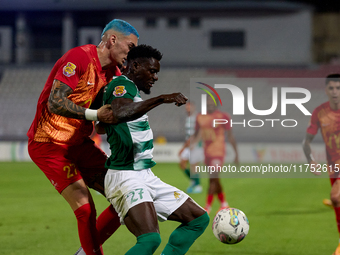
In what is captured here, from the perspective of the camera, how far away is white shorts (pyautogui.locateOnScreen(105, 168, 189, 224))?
11.1ft

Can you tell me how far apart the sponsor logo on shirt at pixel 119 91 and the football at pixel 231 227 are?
1744 millimetres

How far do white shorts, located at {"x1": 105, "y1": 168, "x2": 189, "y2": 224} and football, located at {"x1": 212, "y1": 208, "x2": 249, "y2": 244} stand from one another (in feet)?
2.74

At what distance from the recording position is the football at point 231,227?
4.30m

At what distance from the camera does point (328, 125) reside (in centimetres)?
Result: 562

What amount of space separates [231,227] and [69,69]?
2.03 m

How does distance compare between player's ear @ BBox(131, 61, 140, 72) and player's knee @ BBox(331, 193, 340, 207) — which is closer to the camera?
player's ear @ BBox(131, 61, 140, 72)

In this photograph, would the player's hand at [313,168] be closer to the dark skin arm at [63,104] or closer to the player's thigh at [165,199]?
the player's thigh at [165,199]

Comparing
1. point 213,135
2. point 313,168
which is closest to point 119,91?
point 313,168

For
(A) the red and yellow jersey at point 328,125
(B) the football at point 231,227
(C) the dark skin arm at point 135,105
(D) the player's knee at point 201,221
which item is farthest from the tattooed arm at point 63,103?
(A) the red and yellow jersey at point 328,125

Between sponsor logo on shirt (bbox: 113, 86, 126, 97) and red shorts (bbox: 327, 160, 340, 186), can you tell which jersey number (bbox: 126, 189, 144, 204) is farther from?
red shorts (bbox: 327, 160, 340, 186)

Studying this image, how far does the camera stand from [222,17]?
3083cm

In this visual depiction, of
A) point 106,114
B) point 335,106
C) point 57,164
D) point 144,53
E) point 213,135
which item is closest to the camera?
point 106,114

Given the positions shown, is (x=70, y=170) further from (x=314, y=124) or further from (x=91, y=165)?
(x=314, y=124)

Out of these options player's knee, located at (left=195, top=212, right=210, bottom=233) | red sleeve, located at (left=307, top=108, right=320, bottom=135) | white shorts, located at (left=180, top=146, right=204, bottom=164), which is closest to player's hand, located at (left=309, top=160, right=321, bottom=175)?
red sleeve, located at (left=307, top=108, right=320, bottom=135)
